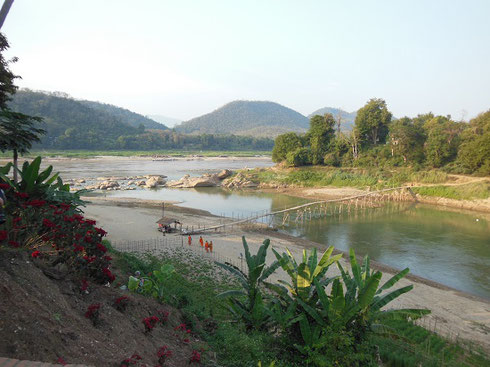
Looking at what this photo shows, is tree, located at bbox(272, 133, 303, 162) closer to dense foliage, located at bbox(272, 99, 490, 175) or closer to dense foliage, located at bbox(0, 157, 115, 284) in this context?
dense foliage, located at bbox(272, 99, 490, 175)

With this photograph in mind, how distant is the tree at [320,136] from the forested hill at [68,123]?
84.6 meters

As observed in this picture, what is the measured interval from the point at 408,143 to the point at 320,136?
1469cm

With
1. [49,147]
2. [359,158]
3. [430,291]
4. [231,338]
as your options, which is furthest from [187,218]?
[49,147]

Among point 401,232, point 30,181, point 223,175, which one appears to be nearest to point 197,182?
point 223,175

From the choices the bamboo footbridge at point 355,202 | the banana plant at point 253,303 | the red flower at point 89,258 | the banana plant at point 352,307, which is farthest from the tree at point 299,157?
the red flower at point 89,258

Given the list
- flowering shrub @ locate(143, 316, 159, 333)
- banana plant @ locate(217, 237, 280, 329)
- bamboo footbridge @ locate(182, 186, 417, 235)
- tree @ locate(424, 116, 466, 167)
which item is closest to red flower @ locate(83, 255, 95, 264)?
flowering shrub @ locate(143, 316, 159, 333)

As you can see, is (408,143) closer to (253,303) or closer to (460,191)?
(460,191)

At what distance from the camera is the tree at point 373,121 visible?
185 feet

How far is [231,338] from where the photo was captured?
247 inches

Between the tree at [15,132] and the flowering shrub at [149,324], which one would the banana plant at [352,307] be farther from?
the tree at [15,132]

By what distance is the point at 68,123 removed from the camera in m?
120

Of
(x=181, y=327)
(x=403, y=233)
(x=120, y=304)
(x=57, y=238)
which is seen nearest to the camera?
(x=120, y=304)

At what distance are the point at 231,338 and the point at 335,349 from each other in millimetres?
1969

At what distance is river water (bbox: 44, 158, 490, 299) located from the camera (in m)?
18.5
